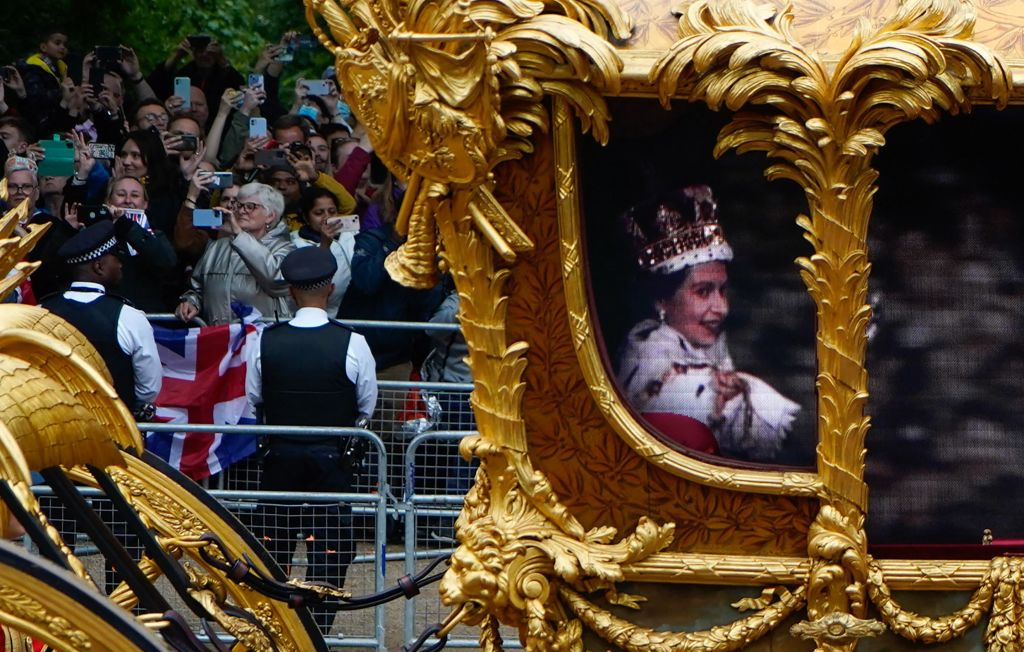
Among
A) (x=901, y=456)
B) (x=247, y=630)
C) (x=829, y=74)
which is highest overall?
(x=829, y=74)

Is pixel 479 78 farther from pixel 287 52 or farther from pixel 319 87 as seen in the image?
pixel 287 52

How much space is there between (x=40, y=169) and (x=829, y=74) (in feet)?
18.7

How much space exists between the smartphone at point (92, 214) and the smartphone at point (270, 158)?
3.33 feet

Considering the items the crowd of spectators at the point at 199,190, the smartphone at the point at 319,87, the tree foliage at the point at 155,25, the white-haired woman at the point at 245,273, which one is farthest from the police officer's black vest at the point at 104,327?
the smartphone at the point at 319,87

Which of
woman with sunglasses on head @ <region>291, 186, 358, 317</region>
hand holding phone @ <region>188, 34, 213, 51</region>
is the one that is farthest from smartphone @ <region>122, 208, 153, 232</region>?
hand holding phone @ <region>188, 34, 213, 51</region>

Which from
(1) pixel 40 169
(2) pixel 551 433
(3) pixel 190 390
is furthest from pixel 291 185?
(2) pixel 551 433

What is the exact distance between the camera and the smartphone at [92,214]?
8664 millimetres

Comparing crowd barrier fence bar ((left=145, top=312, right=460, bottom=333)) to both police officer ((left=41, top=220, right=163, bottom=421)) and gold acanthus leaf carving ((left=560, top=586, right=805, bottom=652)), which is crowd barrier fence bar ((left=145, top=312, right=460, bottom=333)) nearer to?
police officer ((left=41, top=220, right=163, bottom=421))

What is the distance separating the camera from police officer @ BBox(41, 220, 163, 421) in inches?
293

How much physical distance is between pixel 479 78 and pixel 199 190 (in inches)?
216

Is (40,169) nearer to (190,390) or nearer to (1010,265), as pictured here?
(190,390)

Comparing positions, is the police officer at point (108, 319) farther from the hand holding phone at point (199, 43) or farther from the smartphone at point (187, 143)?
the hand holding phone at point (199, 43)

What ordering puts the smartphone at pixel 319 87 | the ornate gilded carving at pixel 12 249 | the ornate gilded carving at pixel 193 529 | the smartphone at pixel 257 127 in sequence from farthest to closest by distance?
the smartphone at pixel 319 87 → the smartphone at pixel 257 127 → the ornate gilded carving at pixel 193 529 → the ornate gilded carving at pixel 12 249

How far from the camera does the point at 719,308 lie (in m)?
4.11
